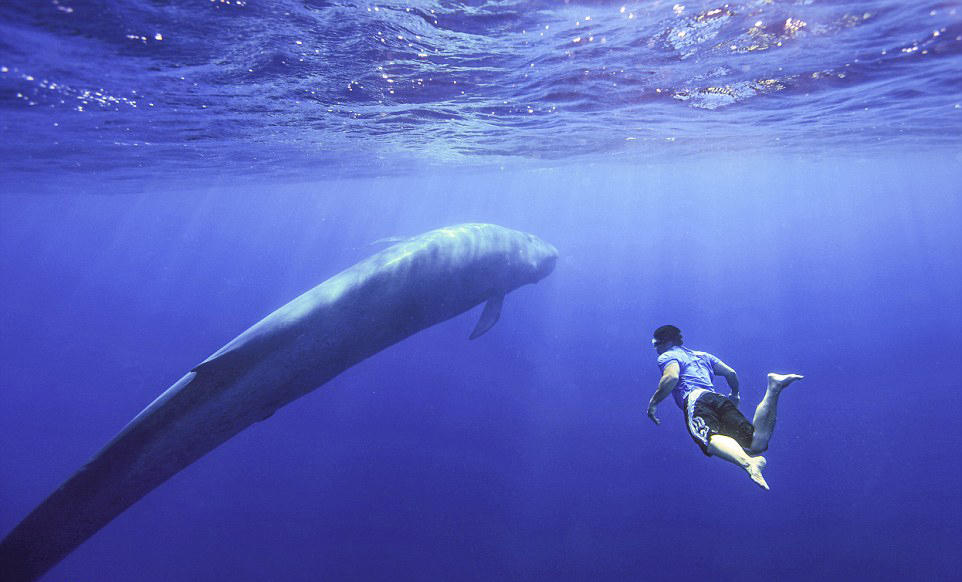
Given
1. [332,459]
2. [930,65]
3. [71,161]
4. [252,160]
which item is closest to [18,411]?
[71,161]

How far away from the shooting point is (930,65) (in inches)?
476

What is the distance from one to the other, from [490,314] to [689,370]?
20.2 feet

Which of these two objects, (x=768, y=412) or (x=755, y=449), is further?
(x=755, y=449)

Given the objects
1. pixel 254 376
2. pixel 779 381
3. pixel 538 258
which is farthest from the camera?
pixel 538 258

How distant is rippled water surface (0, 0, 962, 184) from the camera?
8.20 metres

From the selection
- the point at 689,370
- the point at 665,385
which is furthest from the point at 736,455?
the point at 689,370

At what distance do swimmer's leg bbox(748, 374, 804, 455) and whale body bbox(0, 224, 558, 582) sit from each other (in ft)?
17.3

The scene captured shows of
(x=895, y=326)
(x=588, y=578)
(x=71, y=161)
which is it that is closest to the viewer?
(x=588, y=578)

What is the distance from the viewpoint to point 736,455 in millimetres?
4504

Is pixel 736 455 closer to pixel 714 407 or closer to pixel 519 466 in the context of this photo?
pixel 714 407

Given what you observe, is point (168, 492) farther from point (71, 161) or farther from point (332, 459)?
point (71, 161)

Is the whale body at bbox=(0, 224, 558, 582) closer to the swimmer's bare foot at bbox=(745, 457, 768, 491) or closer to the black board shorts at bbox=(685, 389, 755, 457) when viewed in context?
the black board shorts at bbox=(685, 389, 755, 457)

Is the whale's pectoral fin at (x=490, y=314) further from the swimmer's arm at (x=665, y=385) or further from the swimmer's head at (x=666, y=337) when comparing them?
the swimmer's arm at (x=665, y=385)

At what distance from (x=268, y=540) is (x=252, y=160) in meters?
20.3
